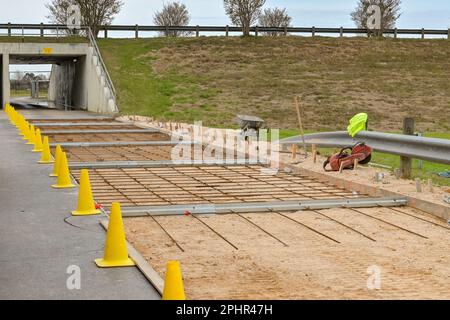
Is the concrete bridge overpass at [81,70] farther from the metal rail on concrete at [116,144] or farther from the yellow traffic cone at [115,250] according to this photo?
the yellow traffic cone at [115,250]

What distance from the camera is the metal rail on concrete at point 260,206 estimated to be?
916 centimetres

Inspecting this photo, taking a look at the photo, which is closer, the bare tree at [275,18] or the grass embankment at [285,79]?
the grass embankment at [285,79]

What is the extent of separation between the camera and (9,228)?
322 inches

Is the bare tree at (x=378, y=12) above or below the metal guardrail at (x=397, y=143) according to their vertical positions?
above

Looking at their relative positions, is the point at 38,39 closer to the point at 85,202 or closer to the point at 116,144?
the point at 116,144

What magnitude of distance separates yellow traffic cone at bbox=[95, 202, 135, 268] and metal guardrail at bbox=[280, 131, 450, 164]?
17.4 feet

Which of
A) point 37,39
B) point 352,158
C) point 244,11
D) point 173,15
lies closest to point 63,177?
point 352,158

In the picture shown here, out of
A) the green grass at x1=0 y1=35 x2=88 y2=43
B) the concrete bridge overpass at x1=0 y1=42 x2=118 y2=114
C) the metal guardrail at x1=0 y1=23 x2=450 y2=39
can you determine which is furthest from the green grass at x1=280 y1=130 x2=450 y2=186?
the metal guardrail at x1=0 y1=23 x2=450 y2=39

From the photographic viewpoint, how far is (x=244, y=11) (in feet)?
187

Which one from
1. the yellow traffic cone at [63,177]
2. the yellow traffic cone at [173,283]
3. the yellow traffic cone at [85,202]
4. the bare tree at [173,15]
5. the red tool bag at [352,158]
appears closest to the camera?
the yellow traffic cone at [173,283]

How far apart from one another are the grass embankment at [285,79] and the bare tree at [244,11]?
238 cm

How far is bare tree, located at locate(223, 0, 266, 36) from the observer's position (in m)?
56.8

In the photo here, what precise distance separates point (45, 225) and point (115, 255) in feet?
6.91

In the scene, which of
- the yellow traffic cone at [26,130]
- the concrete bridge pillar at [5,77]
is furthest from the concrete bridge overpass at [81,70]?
the yellow traffic cone at [26,130]
